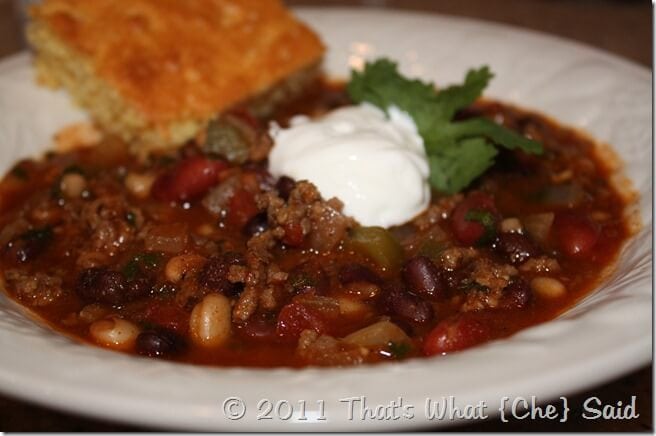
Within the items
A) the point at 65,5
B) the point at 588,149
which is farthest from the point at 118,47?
the point at 588,149

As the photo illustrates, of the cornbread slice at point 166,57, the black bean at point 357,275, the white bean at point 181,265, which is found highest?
the cornbread slice at point 166,57

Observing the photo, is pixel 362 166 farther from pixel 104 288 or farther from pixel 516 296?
pixel 104 288

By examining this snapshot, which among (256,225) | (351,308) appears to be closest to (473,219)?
(351,308)

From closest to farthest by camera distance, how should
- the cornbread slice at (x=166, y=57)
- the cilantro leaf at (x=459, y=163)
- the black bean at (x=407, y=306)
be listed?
the black bean at (x=407, y=306)
the cilantro leaf at (x=459, y=163)
the cornbread slice at (x=166, y=57)

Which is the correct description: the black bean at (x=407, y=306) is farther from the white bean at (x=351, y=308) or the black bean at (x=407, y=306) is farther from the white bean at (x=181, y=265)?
the white bean at (x=181, y=265)

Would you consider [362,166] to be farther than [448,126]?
No

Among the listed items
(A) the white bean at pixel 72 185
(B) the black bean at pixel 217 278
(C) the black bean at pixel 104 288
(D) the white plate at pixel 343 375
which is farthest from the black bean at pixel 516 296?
(A) the white bean at pixel 72 185

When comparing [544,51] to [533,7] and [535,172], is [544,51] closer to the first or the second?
[535,172]
